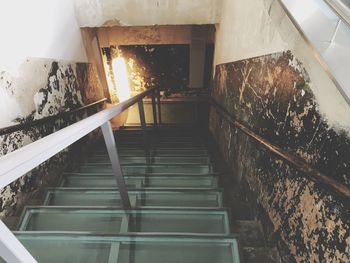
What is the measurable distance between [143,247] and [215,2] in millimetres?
3525

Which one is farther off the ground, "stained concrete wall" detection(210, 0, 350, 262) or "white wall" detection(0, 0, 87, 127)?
"white wall" detection(0, 0, 87, 127)

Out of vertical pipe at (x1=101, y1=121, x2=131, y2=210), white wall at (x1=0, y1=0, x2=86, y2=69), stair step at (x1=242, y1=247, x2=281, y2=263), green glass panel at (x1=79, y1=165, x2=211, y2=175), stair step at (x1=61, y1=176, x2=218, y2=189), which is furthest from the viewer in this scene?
green glass panel at (x1=79, y1=165, x2=211, y2=175)

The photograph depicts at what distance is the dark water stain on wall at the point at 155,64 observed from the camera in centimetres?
616

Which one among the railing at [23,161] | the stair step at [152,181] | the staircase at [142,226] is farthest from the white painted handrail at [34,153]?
the stair step at [152,181]

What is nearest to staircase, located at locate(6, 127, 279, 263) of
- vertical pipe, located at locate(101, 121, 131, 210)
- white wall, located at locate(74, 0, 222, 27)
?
vertical pipe, located at locate(101, 121, 131, 210)

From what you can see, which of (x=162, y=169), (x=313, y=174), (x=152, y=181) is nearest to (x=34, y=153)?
(x=313, y=174)

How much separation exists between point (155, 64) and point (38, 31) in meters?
4.19

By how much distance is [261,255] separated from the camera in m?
1.32

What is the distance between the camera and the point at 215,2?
342 centimetres

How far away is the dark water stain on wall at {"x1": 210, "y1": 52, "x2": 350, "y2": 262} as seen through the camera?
0.84 meters

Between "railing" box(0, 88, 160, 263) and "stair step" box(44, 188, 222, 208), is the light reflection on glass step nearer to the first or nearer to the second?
"stair step" box(44, 188, 222, 208)

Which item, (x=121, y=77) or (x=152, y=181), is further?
(x=121, y=77)

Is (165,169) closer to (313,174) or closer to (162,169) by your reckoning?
(162,169)

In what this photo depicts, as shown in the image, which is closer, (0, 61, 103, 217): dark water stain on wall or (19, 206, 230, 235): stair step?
(19, 206, 230, 235): stair step
